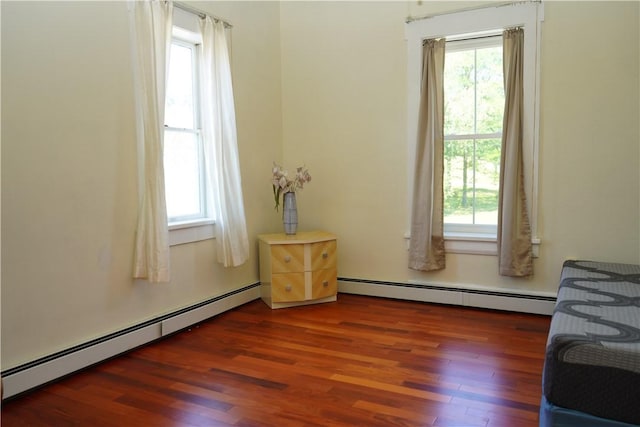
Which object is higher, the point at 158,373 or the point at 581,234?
the point at 581,234

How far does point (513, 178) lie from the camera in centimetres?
381

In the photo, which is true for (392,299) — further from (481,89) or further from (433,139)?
(481,89)

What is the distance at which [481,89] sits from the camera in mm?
4070

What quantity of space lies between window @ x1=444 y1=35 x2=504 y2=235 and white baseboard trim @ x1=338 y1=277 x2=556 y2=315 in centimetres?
49

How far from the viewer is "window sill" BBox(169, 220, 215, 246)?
356 centimetres

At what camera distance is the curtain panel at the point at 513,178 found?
3.80 m

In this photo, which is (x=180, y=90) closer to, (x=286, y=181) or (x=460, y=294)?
(x=286, y=181)

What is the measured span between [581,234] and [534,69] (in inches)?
51.2

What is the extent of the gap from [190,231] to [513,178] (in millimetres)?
2490

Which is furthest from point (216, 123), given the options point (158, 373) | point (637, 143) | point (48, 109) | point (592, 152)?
point (637, 143)

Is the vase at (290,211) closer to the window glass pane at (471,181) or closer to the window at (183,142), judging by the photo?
the window at (183,142)

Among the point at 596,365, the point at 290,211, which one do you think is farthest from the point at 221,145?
the point at 596,365

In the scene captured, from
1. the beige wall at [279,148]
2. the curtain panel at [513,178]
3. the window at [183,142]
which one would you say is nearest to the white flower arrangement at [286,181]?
the beige wall at [279,148]

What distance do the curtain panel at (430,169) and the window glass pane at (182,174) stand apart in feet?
5.93
